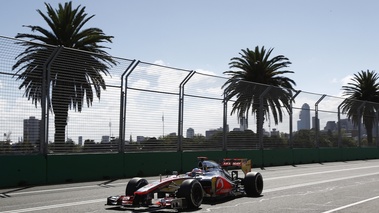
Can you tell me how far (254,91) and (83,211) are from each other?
58.8 ft

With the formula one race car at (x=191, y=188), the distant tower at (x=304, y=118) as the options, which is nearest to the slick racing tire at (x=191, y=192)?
the formula one race car at (x=191, y=188)

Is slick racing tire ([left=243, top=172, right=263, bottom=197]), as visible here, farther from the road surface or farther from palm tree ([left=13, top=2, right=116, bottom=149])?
palm tree ([left=13, top=2, right=116, bottom=149])

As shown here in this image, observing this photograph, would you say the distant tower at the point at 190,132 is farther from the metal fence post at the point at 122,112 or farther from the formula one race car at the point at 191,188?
the formula one race car at the point at 191,188

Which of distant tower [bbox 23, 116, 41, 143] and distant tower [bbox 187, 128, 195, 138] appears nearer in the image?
distant tower [bbox 23, 116, 41, 143]

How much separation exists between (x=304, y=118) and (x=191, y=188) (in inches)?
884

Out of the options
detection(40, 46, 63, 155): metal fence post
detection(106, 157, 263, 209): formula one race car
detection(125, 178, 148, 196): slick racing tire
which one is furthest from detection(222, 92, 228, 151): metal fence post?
detection(125, 178, 148, 196): slick racing tire

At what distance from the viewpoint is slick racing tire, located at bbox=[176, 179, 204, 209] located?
892 centimetres

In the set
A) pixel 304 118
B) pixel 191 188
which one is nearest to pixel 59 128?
pixel 191 188

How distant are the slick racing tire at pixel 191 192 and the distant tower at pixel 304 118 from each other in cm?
2096

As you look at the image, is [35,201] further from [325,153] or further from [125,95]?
[325,153]

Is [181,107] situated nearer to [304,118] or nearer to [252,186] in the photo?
[252,186]

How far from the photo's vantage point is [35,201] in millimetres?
10391

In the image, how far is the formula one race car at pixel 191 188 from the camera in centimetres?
872

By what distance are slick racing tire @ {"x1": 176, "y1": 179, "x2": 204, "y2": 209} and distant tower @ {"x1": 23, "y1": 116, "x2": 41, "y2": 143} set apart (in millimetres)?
7356
